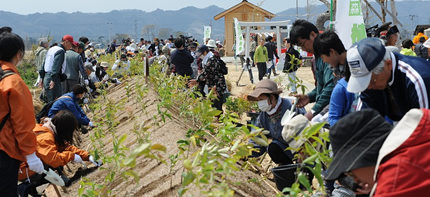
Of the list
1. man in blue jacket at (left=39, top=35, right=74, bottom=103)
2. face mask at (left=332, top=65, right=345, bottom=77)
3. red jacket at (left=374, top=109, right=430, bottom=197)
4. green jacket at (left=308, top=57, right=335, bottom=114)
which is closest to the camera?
red jacket at (left=374, top=109, right=430, bottom=197)

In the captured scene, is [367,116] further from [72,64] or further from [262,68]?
[262,68]

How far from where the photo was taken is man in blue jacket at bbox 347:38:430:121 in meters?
2.70

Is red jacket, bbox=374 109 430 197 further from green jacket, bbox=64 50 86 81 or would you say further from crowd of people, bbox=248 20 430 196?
green jacket, bbox=64 50 86 81

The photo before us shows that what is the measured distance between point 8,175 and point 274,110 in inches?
92.9

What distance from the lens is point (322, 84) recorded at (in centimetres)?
452

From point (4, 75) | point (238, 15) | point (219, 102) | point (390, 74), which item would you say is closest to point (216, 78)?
point (219, 102)

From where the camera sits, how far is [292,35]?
4355 mm

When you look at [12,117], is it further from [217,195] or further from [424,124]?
[424,124]

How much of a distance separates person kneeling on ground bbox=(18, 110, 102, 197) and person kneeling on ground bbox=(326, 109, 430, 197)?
11.2ft

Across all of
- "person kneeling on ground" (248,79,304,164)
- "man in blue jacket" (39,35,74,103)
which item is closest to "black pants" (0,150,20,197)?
"person kneeling on ground" (248,79,304,164)

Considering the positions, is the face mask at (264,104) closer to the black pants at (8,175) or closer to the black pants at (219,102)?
the black pants at (8,175)

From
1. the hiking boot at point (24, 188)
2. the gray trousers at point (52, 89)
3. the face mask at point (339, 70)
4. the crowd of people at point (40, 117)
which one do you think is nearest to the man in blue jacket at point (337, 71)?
the face mask at point (339, 70)

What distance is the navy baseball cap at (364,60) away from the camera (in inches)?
105

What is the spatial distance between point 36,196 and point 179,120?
80.5 inches
